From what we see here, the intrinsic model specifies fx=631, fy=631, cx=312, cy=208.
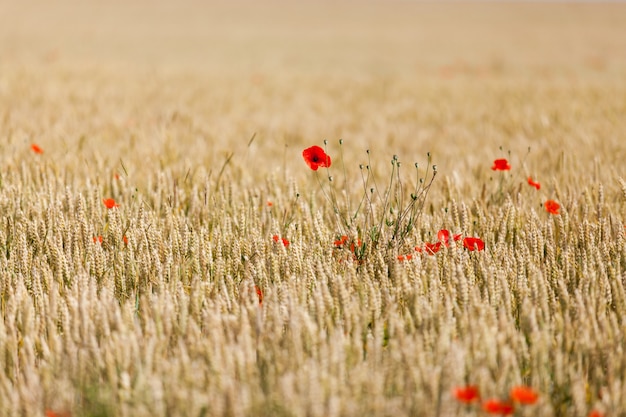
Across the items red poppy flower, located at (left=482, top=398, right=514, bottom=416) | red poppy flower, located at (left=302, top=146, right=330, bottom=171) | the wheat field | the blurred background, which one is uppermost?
the blurred background

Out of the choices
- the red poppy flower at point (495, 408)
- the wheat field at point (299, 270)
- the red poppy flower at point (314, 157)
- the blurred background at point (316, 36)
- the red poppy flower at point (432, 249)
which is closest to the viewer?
the red poppy flower at point (495, 408)

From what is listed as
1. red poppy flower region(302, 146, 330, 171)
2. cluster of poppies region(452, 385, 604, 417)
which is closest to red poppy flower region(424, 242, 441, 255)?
red poppy flower region(302, 146, 330, 171)

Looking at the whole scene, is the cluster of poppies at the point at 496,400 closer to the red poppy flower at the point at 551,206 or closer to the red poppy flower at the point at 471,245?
the red poppy flower at the point at 471,245

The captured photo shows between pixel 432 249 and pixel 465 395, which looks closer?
pixel 465 395

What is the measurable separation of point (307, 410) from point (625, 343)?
80 cm

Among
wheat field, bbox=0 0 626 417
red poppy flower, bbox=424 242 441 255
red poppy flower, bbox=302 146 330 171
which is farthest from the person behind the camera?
red poppy flower, bbox=302 146 330 171

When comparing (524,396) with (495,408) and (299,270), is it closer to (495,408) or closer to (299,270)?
(495,408)

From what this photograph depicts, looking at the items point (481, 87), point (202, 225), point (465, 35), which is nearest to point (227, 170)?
point (202, 225)

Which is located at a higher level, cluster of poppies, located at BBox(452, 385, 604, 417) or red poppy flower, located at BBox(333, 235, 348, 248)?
red poppy flower, located at BBox(333, 235, 348, 248)

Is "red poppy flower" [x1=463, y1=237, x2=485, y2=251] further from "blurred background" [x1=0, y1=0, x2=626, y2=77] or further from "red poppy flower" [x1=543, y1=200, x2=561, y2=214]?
"blurred background" [x1=0, y1=0, x2=626, y2=77]

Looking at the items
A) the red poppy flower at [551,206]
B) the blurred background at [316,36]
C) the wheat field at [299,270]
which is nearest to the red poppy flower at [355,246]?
the wheat field at [299,270]

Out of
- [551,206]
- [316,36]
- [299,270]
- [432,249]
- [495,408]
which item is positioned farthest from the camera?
[316,36]

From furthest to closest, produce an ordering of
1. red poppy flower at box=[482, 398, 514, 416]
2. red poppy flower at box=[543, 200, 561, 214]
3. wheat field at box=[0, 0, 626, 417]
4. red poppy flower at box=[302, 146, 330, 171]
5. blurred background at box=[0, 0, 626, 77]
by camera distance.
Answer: blurred background at box=[0, 0, 626, 77] < red poppy flower at box=[543, 200, 561, 214] < red poppy flower at box=[302, 146, 330, 171] < wheat field at box=[0, 0, 626, 417] < red poppy flower at box=[482, 398, 514, 416]

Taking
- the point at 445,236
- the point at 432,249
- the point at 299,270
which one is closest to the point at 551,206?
the point at 445,236
